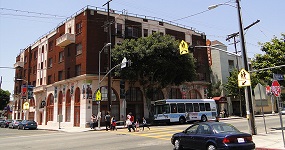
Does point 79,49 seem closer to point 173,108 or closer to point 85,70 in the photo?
point 85,70

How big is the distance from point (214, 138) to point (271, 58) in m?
13.4

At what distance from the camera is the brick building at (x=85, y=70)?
117 ft

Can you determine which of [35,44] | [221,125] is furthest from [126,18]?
[221,125]

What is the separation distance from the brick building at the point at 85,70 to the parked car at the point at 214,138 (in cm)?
2378

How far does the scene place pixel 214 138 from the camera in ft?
32.9

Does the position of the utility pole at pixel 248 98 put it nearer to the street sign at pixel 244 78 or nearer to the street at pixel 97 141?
the street sign at pixel 244 78

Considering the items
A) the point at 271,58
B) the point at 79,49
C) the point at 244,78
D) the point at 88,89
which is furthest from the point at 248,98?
the point at 79,49

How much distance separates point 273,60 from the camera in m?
20.2

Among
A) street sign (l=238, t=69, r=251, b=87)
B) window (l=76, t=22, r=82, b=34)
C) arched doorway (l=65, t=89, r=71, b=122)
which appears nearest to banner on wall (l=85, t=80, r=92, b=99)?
arched doorway (l=65, t=89, r=71, b=122)

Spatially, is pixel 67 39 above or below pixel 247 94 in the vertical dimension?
above

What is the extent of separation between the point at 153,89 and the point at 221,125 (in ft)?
87.7

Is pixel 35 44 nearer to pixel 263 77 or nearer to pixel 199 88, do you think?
pixel 199 88

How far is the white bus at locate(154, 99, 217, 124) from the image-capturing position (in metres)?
31.4

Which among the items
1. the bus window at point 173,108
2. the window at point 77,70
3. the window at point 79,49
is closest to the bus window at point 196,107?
the bus window at point 173,108
